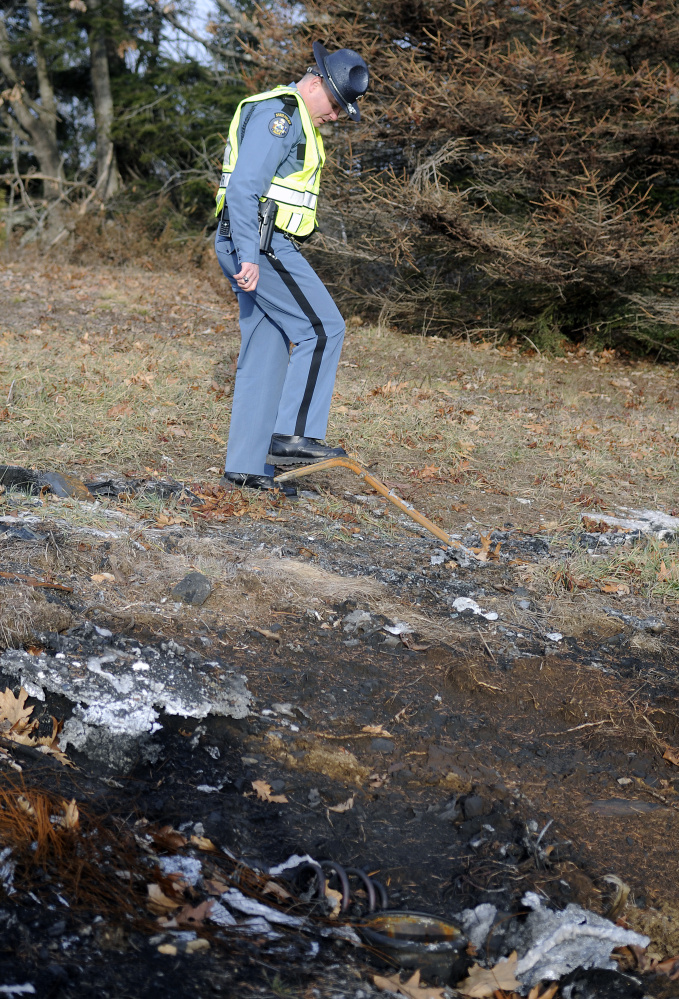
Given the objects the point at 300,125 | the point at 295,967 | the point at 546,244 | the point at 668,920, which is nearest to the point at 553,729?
the point at 668,920

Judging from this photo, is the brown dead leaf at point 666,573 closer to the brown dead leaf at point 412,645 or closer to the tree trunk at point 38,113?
the brown dead leaf at point 412,645

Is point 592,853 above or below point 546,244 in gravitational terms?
below

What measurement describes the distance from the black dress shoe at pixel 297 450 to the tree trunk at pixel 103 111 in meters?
12.3

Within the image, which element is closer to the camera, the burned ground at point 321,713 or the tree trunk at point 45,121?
the burned ground at point 321,713

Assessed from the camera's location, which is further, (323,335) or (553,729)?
(323,335)

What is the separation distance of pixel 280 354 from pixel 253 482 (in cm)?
75

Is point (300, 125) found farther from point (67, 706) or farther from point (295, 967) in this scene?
point (295, 967)

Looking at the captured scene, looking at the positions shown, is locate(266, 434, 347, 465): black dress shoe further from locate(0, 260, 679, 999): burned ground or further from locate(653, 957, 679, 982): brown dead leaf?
locate(653, 957, 679, 982): brown dead leaf

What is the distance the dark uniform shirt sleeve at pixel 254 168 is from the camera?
393cm

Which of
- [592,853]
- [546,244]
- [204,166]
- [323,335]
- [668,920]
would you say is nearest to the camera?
[668,920]

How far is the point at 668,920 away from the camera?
6.88 feet

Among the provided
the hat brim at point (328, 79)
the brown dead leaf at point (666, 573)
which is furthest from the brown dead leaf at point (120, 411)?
the brown dead leaf at point (666, 573)

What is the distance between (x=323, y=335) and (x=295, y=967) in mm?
3233

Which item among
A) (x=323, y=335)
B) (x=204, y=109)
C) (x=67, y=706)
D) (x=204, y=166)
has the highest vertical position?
(x=204, y=109)
